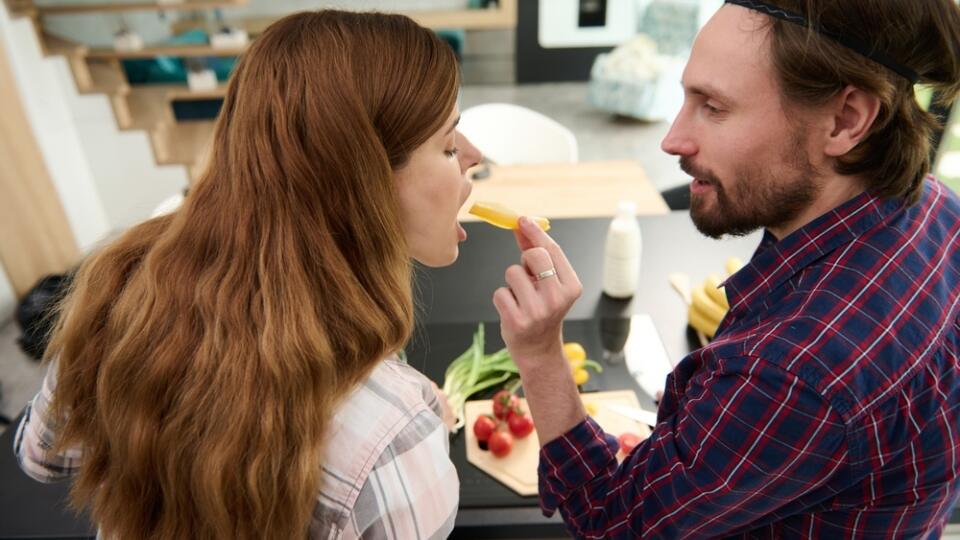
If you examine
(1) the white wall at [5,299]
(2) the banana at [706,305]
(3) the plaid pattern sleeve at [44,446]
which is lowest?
(1) the white wall at [5,299]

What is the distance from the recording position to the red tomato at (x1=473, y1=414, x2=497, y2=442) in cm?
127

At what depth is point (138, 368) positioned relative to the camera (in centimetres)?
75

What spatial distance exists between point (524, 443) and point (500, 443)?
72 millimetres

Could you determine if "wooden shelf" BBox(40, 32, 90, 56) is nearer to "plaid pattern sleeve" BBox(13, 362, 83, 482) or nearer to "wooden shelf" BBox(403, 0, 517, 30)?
"wooden shelf" BBox(403, 0, 517, 30)

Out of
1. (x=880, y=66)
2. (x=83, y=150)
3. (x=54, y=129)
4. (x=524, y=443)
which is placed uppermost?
(x=880, y=66)

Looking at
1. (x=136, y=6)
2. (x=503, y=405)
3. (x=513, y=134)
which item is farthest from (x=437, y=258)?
(x=136, y=6)

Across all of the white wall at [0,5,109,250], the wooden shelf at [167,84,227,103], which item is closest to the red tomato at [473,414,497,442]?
the wooden shelf at [167,84,227,103]

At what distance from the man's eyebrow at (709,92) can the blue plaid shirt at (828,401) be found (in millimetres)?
235

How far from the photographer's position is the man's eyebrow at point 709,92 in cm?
94

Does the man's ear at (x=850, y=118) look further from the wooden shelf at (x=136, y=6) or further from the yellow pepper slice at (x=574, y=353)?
the wooden shelf at (x=136, y=6)

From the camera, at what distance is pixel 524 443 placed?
1.28m

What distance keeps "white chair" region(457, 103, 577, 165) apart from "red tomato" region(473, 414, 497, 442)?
190 cm

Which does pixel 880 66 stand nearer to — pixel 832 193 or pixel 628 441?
pixel 832 193

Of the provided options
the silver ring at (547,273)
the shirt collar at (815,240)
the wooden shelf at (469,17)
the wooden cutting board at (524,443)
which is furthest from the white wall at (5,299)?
the shirt collar at (815,240)
